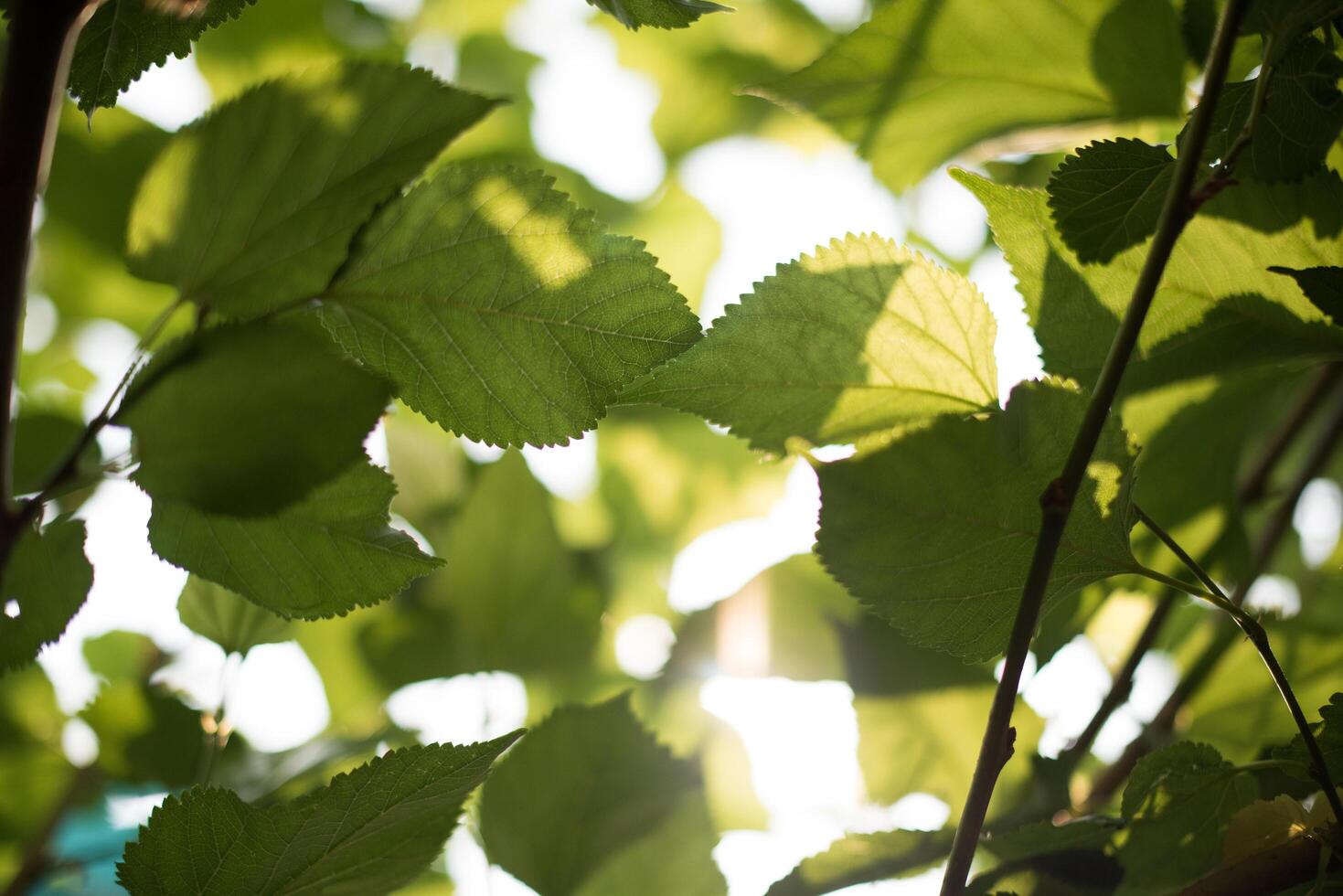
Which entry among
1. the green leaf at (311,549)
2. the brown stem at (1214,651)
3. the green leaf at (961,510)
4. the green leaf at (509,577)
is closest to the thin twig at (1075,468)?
the green leaf at (961,510)

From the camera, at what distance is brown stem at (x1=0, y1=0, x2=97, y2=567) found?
6.8 inches

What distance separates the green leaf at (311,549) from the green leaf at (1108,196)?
0.67 feet

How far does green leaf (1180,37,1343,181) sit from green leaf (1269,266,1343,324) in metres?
0.04

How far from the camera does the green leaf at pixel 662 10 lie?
0.84 ft

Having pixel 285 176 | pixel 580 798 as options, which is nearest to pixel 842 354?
pixel 285 176

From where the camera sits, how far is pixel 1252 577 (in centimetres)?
51

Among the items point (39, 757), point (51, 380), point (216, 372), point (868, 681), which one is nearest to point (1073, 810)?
point (868, 681)

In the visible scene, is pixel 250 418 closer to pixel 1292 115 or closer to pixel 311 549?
pixel 311 549

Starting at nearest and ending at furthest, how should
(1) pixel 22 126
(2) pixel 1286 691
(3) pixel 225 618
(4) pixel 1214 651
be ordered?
1. (1) pixel 22 126
2. (2) pixel 1286 691
3. (3) pixel 225 618
4. (4) pixel 1214 651

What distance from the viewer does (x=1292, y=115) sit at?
11.0 inches

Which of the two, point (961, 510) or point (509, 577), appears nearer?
point (961, 510)

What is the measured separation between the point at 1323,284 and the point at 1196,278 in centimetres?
5

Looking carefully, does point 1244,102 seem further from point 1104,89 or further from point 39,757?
point 39,757

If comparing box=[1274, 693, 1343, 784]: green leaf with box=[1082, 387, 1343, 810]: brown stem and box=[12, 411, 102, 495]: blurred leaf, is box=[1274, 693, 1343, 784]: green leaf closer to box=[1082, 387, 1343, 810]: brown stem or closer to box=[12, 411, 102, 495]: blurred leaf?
box=[1082, 387, 1343, 810]: brown stem
